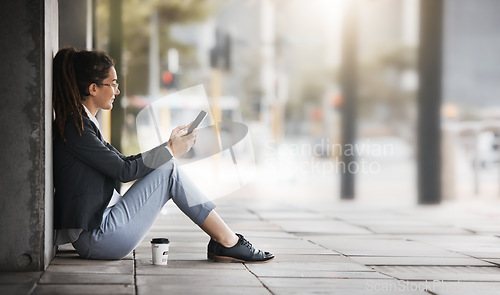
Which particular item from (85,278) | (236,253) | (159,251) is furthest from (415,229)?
(85,278)

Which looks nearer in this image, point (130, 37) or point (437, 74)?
point (437, 74)

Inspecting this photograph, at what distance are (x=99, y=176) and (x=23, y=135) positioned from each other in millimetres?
522

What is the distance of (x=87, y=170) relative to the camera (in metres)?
4.45

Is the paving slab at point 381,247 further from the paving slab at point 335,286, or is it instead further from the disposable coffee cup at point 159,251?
the disposable coffee cup at point 159,251

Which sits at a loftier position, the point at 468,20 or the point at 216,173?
the point at 468,20

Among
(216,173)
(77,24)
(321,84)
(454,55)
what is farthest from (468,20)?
(77,24)

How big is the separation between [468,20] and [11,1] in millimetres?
48964

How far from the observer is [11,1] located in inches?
161

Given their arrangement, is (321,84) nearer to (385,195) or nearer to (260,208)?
(385,195)

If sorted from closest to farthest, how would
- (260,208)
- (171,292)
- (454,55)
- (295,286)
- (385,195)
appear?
(171,292) < (295,286) < (260,208) < (385,195) < (454,55)

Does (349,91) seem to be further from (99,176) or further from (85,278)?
(85,278)

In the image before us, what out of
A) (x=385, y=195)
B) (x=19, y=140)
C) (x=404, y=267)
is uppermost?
(x=19, y=140)

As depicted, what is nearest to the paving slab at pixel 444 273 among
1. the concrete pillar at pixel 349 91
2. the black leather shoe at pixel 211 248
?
the black leather shoe at pixel 211 248

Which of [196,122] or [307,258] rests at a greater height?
[196,122]
